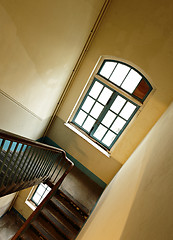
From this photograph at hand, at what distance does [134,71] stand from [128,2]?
131 centimetres

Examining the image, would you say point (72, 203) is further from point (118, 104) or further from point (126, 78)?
point (126, 78)

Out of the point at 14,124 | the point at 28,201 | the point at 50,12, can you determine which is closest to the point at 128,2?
the point at 50,12

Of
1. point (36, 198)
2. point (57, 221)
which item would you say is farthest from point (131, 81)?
point (36, 198)

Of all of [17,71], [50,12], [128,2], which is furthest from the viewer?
[128,2]

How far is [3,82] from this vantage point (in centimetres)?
254

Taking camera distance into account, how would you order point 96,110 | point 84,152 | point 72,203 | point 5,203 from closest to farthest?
point 72,203 → point 96,110 → point 84,152 → point 5,203

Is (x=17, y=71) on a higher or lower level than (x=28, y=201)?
higher

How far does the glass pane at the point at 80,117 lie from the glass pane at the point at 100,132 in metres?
0.48

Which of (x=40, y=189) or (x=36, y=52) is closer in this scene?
(x=36, y=52)

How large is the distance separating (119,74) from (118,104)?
691 millimetres

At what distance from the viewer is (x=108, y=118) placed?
4.20 metres

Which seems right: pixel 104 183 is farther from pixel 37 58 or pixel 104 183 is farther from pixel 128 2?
pixel 128 2

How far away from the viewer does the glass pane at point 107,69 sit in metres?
3.89

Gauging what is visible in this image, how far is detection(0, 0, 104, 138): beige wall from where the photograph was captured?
2.19m
